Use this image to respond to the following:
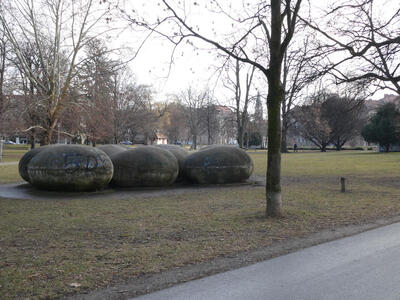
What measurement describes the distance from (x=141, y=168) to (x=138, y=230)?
6752mm

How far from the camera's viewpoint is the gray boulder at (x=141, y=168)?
14047 mm

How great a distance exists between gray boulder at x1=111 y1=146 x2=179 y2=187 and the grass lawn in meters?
1.90

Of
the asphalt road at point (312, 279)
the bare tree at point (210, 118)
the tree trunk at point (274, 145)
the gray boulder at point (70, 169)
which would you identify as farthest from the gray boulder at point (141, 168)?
the bare tree at point (210, 118)

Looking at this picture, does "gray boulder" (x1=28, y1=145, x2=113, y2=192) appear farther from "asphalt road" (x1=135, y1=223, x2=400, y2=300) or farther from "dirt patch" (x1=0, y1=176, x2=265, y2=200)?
"asphalt road" (x1=135, y1=223, x2=400, y2=300)

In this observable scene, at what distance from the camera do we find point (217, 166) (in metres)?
15.1

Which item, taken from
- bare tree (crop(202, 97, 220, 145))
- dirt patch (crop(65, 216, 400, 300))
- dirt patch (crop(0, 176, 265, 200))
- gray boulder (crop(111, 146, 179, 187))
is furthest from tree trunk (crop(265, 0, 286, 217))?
bare tree (crop(202, 97, 220, 145))

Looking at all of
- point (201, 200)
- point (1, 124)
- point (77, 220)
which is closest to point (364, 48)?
point (201, 200)

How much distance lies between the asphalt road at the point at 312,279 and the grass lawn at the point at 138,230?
82 cm

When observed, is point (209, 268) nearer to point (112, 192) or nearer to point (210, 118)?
point (112, 192)

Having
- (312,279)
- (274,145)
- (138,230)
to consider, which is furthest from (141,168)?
(312,279)

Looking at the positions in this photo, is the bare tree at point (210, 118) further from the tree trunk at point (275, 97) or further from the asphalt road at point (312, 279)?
the asphalt road at point (312, 279)

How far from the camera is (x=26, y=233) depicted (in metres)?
7.16

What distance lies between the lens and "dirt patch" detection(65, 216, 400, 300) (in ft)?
14.1

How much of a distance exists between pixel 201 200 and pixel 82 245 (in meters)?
5.68
